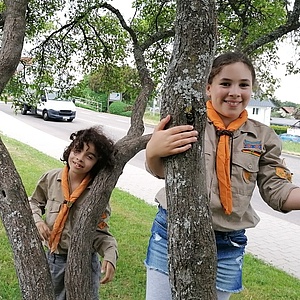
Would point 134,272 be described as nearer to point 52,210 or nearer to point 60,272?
point 60,272

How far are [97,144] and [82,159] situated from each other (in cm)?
12

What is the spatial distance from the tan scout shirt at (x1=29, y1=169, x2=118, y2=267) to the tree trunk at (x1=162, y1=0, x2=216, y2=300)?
4.02ft

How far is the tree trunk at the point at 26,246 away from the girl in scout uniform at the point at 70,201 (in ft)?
0.38

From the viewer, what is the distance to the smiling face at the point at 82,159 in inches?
99.6

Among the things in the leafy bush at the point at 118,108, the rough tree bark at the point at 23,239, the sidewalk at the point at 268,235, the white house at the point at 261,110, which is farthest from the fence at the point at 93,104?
the rough tree bark at the point at 23,239

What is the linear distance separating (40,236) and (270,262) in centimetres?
413

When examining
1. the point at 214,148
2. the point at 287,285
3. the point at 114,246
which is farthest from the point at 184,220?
the point at 287,285

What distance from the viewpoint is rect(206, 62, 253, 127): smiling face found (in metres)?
1.62

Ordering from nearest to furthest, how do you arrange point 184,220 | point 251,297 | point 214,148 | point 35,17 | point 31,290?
point 184,220 < point 214,148 < point 31,290 < point 251,297 < point 35,17

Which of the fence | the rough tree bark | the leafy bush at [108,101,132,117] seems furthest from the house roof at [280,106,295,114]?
the rough tree bark

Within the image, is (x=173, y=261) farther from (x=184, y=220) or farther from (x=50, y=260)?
(x=50, y=260)

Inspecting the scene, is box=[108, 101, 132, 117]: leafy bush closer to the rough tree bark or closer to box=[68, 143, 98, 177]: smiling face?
box=[68, 143, 98, 177]: smiling face

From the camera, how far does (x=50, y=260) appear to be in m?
2.63

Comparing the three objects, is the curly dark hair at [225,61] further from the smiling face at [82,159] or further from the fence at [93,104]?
the fence at [93,104]
